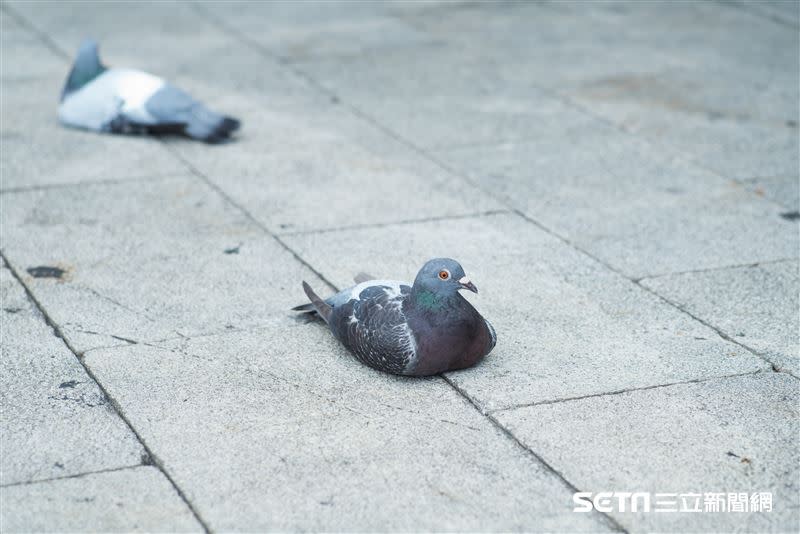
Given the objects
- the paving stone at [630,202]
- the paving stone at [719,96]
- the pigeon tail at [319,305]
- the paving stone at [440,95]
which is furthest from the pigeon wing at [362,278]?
the paving stone at [719,96]

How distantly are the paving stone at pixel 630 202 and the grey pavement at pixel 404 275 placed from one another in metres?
0.03

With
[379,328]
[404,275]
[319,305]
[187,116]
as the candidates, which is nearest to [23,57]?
[187,116]

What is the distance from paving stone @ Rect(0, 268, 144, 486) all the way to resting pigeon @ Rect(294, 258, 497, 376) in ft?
3.45

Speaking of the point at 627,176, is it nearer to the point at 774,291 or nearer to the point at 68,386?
the point at 774,291

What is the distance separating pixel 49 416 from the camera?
4898 millimetres

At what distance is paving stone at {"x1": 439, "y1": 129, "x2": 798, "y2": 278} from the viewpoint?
6.79 meters

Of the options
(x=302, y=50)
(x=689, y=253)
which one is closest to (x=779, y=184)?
(x=689, y=253)

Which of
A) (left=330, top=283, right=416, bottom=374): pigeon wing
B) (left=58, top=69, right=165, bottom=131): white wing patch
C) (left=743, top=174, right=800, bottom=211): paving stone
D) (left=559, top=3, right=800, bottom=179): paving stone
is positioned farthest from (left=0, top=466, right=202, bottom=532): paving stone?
(left=559, top=3, right=800, bottom=179): paving stone

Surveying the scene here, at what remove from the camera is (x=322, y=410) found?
5.00 metres

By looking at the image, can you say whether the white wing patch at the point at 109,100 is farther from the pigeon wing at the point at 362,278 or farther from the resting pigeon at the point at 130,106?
the pigeon wing at the point at 362,278

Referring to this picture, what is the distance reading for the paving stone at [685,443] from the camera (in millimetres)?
4340

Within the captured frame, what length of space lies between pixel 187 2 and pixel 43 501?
875cm

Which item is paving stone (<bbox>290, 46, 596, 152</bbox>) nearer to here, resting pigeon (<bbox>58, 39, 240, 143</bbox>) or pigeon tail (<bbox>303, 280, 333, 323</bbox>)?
resting pigeon (<bbox>58, 39, 240, 143</bbox>)

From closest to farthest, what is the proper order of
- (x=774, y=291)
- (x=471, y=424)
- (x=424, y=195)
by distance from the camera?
(x=471, y=424) < (x=774, y=291) < (x=424, y=195)
